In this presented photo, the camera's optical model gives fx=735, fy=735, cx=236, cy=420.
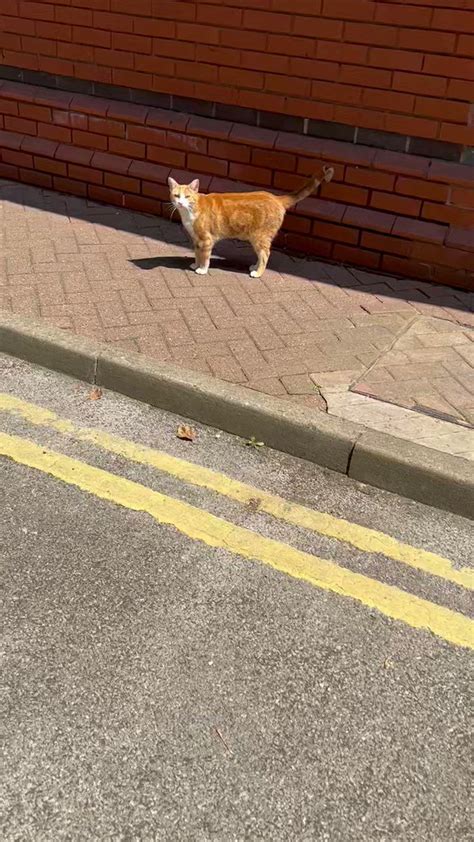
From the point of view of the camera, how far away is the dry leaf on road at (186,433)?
148 inches

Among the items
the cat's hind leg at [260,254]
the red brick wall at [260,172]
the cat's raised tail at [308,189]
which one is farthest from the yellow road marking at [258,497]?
the red brick wall at [260,172]

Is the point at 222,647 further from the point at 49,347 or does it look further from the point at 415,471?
the point at 49,347

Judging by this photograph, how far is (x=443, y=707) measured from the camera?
236 centimetres

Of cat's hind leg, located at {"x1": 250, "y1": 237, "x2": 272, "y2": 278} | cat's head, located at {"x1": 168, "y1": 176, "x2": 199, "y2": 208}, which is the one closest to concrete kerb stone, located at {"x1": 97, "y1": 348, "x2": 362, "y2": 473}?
cat's head, located at {"x1": 168, "y1": 176, "x2": 199, "y2": 208}

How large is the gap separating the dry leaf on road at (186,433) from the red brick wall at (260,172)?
2715mm

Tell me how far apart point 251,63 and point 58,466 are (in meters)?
3.98

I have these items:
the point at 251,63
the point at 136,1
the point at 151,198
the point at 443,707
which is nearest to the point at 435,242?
the point at 251,63

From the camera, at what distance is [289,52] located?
5.61 meters

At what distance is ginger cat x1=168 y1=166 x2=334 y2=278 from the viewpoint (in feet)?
17.2

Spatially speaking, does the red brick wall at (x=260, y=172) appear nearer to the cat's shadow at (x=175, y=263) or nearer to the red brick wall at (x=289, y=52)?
the red brick wall at (x=289, y=52)

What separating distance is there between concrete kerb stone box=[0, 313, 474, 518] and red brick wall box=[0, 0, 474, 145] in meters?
2.80

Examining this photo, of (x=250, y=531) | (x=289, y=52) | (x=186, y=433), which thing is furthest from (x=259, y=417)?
(x=289, y=52)

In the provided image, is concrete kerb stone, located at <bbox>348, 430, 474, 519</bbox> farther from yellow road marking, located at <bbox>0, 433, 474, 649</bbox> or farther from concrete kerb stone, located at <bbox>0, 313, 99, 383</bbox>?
concrete kerb stone, located at <bbox>0, 313, 99, 383</bbox>

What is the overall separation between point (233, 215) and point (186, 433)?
2.22m
